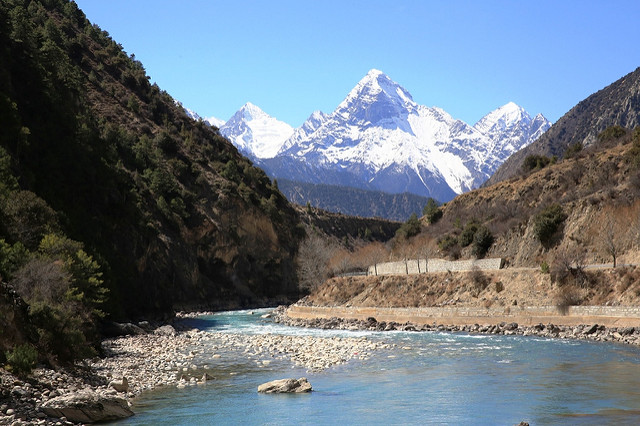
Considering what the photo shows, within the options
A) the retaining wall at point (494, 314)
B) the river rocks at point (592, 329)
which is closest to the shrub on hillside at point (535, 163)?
the retaining wall at point (494, 314)

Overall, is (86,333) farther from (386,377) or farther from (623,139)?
(623,139)

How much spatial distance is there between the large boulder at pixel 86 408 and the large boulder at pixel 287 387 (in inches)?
270

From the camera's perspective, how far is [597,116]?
166m

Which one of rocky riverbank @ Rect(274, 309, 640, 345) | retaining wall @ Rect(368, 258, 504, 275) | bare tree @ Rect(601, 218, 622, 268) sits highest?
bare tree @ Rect(601, 218, 622, 268)

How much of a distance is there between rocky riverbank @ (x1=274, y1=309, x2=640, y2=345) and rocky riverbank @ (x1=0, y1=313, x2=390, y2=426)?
9.59m

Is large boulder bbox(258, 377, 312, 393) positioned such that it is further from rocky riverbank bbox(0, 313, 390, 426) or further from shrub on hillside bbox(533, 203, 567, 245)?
shrub on hillside bbox(533, 203, 567, 245)

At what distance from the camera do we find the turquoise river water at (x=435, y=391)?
23.4m

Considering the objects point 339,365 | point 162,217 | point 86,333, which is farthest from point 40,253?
point 162,217

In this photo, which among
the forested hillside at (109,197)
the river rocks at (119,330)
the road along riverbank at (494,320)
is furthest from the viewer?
the river rocks at (119,330)

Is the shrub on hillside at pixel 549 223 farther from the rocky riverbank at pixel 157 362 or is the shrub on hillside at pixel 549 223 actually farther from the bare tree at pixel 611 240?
the rocky riverbank at pixel 157 362

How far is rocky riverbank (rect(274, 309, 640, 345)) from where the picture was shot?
1732 inches

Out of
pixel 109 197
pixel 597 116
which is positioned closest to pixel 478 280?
pixel 109 197

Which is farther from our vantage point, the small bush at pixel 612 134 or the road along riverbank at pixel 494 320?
the small bush at pixel 612 134

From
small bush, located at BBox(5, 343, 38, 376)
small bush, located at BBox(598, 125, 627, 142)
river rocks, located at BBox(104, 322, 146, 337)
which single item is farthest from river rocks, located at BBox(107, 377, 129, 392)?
small bush, located at BBox(598, 125, 627, 142)
